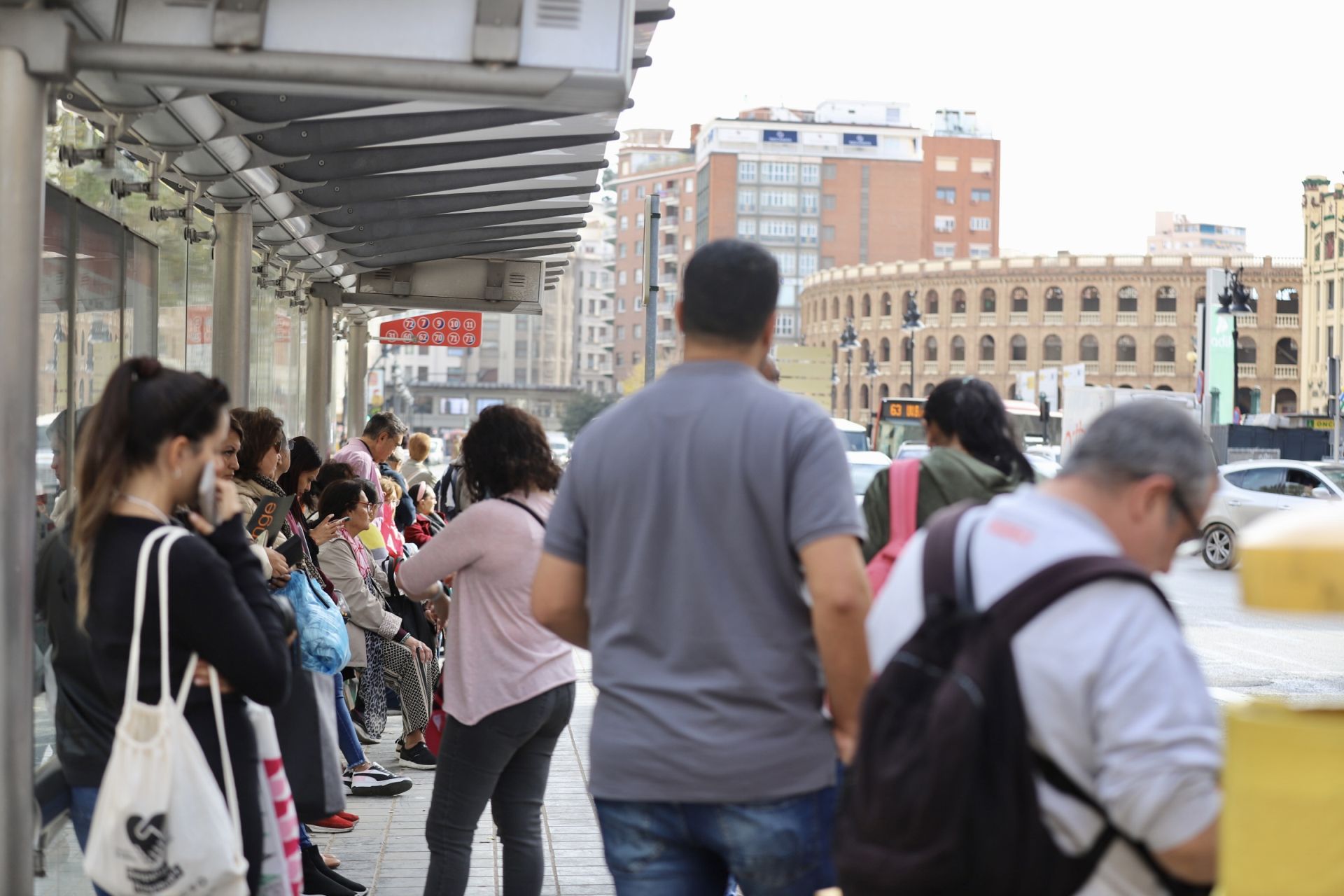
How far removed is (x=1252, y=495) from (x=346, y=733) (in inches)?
850

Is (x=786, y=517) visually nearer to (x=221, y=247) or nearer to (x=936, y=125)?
(x=221, y=247)

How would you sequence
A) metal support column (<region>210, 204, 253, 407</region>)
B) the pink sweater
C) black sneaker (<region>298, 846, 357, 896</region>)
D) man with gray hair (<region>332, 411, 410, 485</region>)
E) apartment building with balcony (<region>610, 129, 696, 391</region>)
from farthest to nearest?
apartment building with balcony (<region>610, 129, 696, 391</region>) → man with gray hair (<region>332, 411, 410, 485</region>) → metal support column (<region>210, 204, 253, 407</region>) → black sneaker (<region>298, 846, 357, 896</region>) → the pink sweater

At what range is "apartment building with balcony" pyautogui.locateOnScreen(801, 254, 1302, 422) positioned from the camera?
4163 inches

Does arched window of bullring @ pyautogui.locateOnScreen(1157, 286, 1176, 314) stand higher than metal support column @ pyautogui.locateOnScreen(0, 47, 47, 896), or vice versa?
arched window of bullring @ pyautogui.locateOnScreen(1157, 286, 1176, 314)

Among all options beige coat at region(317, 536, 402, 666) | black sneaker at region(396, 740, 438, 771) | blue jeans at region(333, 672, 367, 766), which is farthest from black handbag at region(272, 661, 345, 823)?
black sneaker at region(396, 740, 438, 771)

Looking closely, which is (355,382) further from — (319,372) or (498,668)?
(498,668)

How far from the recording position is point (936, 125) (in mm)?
146500

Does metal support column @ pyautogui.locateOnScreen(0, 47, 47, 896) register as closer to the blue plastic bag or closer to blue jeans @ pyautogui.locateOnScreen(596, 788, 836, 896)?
the blue plastic bag

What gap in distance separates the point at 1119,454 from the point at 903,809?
2.00 feet

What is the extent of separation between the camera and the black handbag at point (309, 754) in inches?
170

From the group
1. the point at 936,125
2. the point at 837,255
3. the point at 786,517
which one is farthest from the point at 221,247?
the point at 936,125

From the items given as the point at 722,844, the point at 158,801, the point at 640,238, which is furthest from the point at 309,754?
the point at 640,238

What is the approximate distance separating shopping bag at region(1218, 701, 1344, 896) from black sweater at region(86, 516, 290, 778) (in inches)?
79.0

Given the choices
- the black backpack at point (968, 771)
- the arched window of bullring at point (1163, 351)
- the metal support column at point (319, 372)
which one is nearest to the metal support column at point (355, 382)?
the metal support column at point (319, 372)
